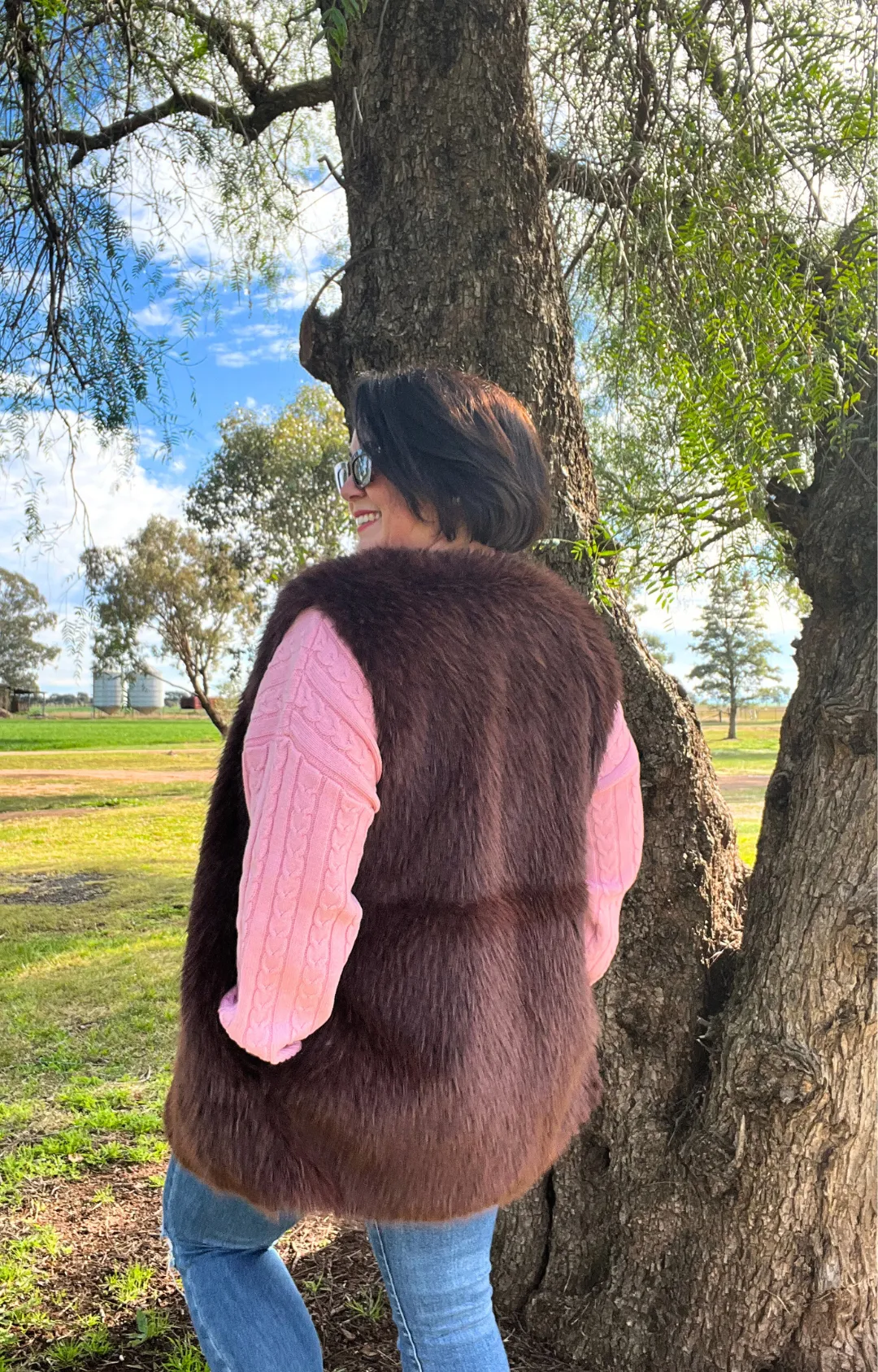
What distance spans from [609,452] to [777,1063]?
6.46 feet

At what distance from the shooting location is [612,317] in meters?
2.84

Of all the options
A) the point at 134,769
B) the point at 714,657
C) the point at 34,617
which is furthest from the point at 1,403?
the point at 134,769

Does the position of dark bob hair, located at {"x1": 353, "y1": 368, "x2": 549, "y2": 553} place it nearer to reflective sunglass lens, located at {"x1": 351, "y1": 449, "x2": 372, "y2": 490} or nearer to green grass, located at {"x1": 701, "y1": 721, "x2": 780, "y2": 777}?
reflective sunglass lens, located at {"x1": 351, "y1": 449, "x2": 372, "y2": 490}

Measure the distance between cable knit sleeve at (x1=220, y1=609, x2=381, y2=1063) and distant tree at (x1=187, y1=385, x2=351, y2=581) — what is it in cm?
998

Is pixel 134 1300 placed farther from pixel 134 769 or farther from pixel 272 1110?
pixel 134 769

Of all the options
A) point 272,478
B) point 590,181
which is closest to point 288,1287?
point 590,181

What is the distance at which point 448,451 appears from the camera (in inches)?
47.4

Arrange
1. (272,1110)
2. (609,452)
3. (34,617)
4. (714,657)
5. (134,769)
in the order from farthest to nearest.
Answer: (134,769)
(714,657)
(34,617)
(609,452)
(272,1110)

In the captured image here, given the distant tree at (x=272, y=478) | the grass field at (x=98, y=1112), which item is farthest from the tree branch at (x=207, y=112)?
the distant tree at (x=272, y=478)

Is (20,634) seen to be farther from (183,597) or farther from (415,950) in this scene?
(415,950)

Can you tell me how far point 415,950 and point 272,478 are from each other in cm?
1058

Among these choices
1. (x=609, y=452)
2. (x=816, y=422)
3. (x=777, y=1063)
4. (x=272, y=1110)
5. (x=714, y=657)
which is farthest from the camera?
(x=714, y=657)

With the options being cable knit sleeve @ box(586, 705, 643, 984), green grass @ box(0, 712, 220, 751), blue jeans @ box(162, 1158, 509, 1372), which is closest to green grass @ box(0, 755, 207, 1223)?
green grass @ box(0, 712, 220, 751)

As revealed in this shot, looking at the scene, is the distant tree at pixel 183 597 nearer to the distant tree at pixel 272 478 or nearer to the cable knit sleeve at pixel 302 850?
the distant tree at pixel 272 478
